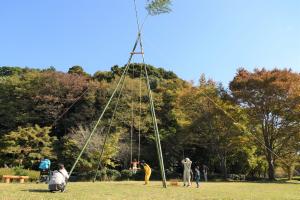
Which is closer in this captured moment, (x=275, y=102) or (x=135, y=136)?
(x=275, y=102)

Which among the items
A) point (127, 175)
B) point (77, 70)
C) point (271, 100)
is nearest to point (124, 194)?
point (127, 175)

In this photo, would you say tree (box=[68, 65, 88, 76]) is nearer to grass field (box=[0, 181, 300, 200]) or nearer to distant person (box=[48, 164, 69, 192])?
grass field (box=[0, 181, 300, 200])

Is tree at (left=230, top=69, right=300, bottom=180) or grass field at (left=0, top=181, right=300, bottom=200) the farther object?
tree at (left=230, top=69, right=300, bottom=180)

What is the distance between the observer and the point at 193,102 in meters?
41.8

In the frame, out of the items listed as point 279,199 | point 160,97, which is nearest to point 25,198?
point 279,199

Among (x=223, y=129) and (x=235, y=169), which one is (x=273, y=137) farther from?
(x=235, y=169)

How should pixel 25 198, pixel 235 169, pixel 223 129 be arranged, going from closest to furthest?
pixel 25 198 < pixel 223 129 < pixel 235 169

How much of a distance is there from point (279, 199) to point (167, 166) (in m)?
31.4

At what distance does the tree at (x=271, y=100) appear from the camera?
36.2m

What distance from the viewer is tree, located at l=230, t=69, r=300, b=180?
36.2 m

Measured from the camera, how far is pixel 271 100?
36.5m

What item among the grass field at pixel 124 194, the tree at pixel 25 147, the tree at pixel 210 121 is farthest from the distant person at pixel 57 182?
the tree at pixel 210 121

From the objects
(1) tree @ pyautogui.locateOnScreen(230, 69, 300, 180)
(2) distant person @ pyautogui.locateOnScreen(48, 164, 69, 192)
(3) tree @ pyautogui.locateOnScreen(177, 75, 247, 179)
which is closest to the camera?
(2) distant person @ pyautogui.locateOnScreen(48, 164, 69, 192)

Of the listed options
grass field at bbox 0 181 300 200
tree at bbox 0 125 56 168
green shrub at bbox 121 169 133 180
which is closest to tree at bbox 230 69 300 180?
green shrub at bbox 121 169 133 180
